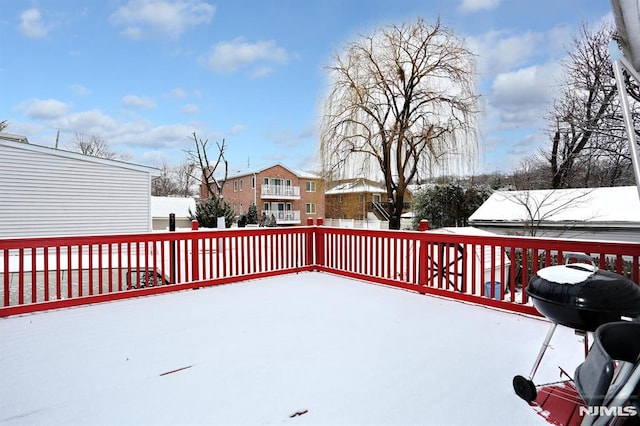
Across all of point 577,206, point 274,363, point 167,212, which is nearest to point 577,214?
point 577,206

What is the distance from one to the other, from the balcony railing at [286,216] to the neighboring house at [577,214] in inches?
624

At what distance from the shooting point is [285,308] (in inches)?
158

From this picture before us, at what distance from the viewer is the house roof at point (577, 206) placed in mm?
8984

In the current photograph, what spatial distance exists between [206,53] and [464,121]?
27.8 feet

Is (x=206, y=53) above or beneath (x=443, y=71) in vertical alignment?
above

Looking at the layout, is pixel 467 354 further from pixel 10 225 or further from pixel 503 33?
pixel 10 225

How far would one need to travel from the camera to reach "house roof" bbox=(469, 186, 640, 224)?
29.5 feet

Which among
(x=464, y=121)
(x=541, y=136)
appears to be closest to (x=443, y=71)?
(x=464, y=121)

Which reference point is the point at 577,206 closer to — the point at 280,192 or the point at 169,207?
the point at 280,192

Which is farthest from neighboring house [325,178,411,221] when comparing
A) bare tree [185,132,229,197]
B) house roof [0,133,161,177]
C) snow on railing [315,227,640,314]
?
bare tree [185,132,229,197]

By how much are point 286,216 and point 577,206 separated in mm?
17859

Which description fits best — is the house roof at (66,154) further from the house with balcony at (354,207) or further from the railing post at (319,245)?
the railing post at (319,245)

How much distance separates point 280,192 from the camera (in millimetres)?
24891

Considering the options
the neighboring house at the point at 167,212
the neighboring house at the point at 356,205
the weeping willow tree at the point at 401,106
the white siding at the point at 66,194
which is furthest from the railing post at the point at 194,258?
the neighboring house at the point at 167,212
